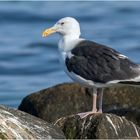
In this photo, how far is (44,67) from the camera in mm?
28266

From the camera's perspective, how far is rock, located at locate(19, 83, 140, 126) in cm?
1697

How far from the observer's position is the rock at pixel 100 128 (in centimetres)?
1437

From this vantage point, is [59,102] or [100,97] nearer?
[100,97]

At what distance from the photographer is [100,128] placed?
14.4m

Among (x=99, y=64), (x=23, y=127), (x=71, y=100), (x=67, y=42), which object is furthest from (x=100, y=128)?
(x=71, y=100)

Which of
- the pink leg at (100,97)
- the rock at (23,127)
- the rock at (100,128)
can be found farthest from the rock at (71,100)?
the rock at (23,127)

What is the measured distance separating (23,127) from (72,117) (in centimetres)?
175

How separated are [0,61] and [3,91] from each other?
4.52m

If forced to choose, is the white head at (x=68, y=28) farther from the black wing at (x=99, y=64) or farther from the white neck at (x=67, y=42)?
the black wing at (x=99, y=64)

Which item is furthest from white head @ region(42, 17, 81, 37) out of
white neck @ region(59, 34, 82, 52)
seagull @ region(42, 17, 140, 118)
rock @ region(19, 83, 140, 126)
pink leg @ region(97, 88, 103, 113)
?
pink leg @ region(97, 88, 103, 113)

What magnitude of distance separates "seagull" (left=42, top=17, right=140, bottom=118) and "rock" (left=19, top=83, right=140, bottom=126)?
819 mm

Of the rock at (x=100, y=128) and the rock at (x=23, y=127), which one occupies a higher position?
the rock at (x=23, y=127)

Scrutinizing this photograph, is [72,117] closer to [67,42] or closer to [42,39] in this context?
[67,42]

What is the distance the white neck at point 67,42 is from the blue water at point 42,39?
21.8 ft
